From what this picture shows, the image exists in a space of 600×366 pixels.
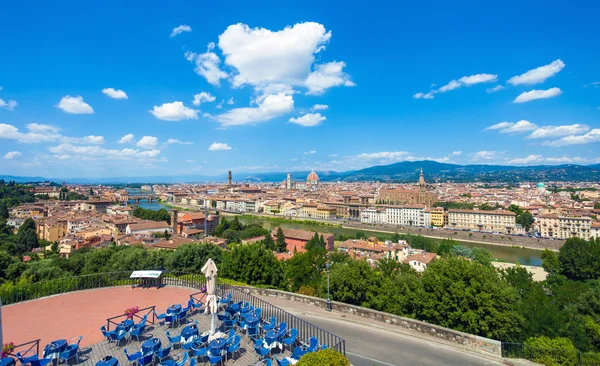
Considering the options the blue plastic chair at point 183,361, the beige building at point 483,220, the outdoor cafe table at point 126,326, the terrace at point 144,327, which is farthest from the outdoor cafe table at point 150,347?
the beige building at point 483,220

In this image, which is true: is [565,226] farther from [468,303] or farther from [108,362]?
[108,362]

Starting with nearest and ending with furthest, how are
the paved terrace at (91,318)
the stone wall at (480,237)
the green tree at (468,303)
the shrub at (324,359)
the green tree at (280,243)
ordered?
1. the shrub at (324,359)
2. the paved terrace at (91,318)
3. the green tree at (468,303)
4. the green tree at (280,243)
5. the stone wall at (480,237)

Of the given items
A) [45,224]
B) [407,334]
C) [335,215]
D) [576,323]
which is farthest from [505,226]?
[45,224]

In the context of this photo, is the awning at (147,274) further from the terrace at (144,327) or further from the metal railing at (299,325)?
the metal railing at (299,325)

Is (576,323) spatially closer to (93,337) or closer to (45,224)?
(93,337)

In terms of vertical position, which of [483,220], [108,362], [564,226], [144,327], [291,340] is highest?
[108,362]

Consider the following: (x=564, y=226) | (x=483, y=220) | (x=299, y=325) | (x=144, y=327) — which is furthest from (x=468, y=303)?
(x=483, y=220)
